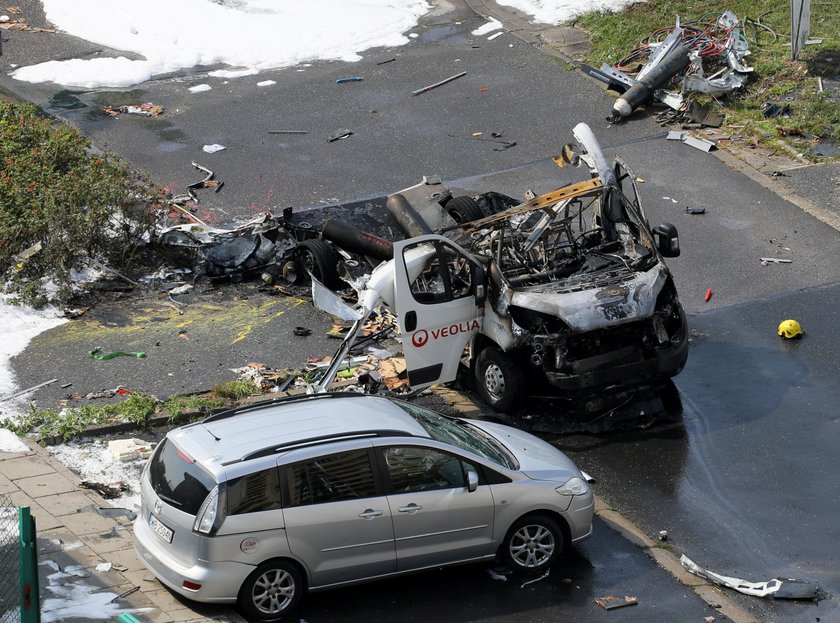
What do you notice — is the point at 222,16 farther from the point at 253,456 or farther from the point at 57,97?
the point at 253,456

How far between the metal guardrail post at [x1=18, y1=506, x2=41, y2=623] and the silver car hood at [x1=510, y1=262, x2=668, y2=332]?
5816 mm

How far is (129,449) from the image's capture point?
1070cm

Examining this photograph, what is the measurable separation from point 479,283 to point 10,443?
481 centimetres

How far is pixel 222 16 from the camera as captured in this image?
1032 inches

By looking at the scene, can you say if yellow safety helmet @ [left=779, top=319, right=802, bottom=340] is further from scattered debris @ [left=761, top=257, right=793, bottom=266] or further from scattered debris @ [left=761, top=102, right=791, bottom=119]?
scattered debris @ [left=761, top=102, right=791, bottom=119]

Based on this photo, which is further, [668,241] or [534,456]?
[668,241]

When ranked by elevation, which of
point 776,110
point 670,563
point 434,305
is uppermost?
point 434,305

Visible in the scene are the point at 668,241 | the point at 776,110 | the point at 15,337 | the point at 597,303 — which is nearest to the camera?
the point at 597,303

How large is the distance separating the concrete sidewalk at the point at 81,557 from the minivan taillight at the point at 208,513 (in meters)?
0.70

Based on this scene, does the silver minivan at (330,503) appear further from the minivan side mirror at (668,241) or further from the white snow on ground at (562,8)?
the white snow on ground at (562,8)

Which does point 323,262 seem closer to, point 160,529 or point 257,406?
point 257,406

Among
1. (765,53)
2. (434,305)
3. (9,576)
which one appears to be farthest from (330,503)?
(765,53)

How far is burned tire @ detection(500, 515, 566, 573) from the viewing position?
899 centimetres

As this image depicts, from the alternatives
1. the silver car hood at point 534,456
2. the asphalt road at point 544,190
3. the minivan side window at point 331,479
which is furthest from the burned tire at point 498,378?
the minivan side window at point 331,479
